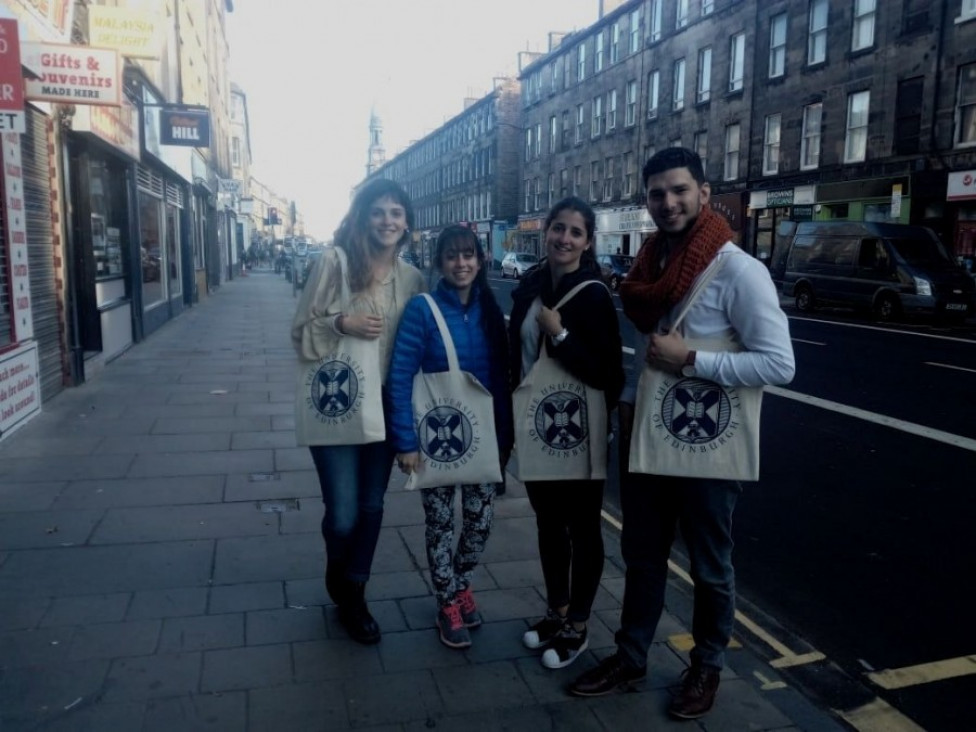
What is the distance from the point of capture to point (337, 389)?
322cm

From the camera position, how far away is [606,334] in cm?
307

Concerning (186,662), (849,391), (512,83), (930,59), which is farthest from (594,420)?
(512,83)

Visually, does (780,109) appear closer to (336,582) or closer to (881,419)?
(881,419)

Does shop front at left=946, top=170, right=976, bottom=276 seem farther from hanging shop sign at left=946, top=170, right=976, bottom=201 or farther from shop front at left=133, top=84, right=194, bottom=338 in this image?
shop front at left=133, top=84, right=194, bottom=338

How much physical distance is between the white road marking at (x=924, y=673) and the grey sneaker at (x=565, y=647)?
46.7 inches

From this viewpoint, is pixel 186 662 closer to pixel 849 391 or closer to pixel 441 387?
pixel 441 387

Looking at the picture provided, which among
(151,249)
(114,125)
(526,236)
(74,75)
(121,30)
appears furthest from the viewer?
(526,236)

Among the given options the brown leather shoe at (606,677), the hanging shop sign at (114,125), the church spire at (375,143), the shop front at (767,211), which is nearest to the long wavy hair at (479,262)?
the brown leather shoe at (606,677)

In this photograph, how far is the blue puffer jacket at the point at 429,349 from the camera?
318 centimetres

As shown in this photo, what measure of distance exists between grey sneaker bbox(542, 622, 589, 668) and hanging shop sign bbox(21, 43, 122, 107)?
674 cm

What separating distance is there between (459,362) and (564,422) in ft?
1.55

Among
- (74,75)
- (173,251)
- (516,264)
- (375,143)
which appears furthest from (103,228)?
(375,143)

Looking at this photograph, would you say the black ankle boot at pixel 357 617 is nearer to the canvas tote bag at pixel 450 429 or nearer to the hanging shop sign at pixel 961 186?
the canvas tote bag at pixel 450 429

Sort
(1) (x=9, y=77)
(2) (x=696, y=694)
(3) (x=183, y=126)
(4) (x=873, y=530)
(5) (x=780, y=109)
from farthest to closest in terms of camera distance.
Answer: (5) (x=780, y=109) → (3) (x=183, y=126) → (1) (x=9, y=77) → (4) (x=873, y=530) → (2) (x=696, y=694)
